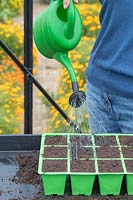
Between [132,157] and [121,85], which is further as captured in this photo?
[121,85]

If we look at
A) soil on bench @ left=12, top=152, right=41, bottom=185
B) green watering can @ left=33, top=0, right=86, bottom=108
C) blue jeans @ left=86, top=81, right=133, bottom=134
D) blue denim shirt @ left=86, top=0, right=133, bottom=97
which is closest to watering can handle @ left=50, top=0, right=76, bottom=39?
green watering can @ left=33, top=0, right=86, bottom=108

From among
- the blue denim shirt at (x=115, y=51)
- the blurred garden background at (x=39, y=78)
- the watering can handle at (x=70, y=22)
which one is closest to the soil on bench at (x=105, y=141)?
the blue denim shirt at (x=115, y=51)

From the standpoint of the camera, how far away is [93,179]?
1.31 metres

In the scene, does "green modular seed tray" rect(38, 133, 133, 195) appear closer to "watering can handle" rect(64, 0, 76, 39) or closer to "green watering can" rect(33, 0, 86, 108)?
"green watering can" rect(33, 0, 86, 108)

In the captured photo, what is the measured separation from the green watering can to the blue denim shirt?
0.09m

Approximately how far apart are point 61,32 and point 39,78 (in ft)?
9.65

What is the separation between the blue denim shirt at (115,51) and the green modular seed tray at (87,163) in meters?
0.14

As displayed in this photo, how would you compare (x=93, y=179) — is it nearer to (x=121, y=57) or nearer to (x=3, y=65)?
(x=121, y=57)

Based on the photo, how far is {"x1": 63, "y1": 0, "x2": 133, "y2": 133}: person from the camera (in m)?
1.47

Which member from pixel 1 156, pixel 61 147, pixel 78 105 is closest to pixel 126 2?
pixel 78 105

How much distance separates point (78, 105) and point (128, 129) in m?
0.23

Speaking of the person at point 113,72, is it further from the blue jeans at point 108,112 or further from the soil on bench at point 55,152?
the soil on bench at point 55,152

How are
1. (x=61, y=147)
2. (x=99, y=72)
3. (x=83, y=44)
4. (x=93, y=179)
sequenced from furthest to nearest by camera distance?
1. (x=83, y=44)
2. (x=99, y=72)
3. (x=61, y=147)
4. (x=93, y=179)

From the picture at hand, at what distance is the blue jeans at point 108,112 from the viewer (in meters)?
1.54
